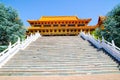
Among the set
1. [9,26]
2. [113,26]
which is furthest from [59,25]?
Answer: [113,26]

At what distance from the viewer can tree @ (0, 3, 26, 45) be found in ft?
61.6

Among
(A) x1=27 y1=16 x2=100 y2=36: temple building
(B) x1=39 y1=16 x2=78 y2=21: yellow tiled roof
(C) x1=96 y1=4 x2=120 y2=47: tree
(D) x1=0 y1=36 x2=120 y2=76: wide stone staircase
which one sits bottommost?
(D) x1=0 y1=36 x2=120 y2=76: wide stone staircase

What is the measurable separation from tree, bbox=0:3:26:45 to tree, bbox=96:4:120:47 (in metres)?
7.72

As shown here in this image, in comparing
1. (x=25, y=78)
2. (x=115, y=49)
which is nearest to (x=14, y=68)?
(x=25, y=78)

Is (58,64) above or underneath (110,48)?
underneath

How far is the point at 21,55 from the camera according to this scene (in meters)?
14.4

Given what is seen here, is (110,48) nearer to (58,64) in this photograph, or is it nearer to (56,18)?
(58,64)

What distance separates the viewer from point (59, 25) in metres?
51.8

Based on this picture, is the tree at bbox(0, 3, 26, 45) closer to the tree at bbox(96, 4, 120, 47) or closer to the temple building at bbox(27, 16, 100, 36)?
the tree at bbox(96, 4, 120, 47)

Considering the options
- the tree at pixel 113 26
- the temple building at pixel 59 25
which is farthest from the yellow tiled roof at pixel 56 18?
the tree at pixel 113 26

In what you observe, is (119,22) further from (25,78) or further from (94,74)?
(25,78)

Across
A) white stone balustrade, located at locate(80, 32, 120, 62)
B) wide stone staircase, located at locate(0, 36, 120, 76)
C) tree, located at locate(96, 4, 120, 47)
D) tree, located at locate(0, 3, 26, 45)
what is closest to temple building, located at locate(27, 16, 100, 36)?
tree, located at locate(0, 3, 26, 45)

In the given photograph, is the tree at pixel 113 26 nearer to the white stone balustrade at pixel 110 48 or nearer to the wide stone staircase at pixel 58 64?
the white stone balustrade at pixel 110 48

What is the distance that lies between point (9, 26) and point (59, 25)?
108ft
